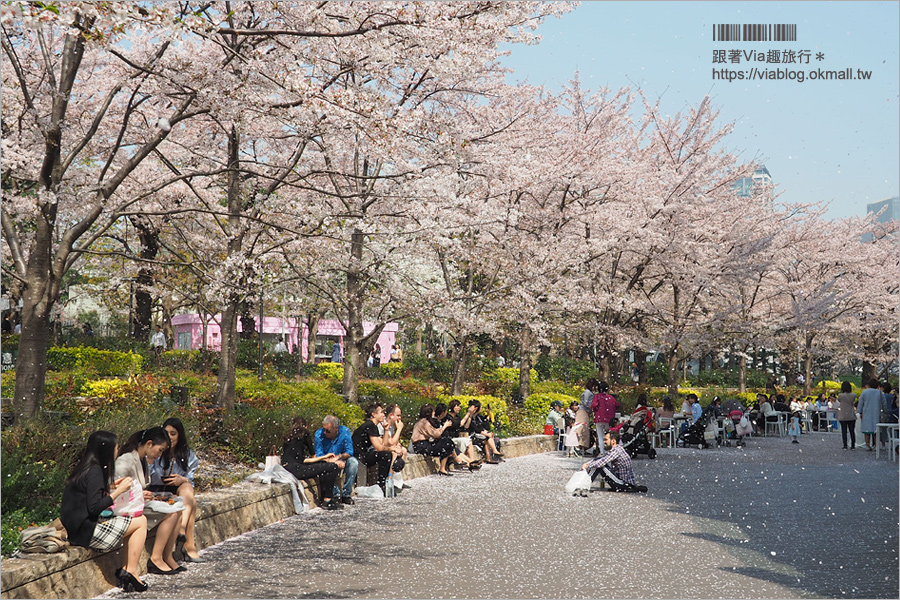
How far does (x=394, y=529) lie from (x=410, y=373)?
25822 mm

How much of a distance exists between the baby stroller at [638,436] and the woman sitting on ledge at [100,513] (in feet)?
42.2

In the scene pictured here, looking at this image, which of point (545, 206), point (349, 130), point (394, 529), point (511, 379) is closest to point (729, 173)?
point (545, 206)

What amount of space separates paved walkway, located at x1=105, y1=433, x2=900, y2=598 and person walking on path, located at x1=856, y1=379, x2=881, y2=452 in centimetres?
576

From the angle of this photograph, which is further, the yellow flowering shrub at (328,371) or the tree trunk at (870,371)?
the tree trunk at (870,371)

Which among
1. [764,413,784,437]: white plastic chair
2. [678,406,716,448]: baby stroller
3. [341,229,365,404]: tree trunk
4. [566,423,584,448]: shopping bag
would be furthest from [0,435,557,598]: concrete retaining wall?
[764,413,784,437]: white plastic chair

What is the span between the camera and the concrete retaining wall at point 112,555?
17.6 feet

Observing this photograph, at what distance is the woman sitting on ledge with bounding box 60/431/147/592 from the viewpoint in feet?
19.5

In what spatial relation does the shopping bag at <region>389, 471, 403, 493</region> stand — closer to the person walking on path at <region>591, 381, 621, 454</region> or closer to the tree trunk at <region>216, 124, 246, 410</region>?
the tree trunk at <region>216, 124, 246, 410</region>

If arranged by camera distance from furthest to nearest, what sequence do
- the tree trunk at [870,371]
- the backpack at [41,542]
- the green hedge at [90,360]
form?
1. the tree trunk at [870,371]
2. the green hedge at [90,360]
3. the backpack at [41,542]

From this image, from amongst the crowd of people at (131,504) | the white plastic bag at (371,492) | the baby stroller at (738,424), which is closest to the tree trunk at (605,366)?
the baby stroller at (738,424)

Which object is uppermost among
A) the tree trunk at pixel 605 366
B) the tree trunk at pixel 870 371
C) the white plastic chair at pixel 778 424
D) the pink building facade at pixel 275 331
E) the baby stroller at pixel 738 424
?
the pink building facade at pixel 275 331

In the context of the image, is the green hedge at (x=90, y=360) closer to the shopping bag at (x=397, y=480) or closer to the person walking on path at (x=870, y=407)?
the shopping bag at (x=397, y=480)

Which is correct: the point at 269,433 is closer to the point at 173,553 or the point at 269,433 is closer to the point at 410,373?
the point at 173,553

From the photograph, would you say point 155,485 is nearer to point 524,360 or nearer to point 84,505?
point 84,505
